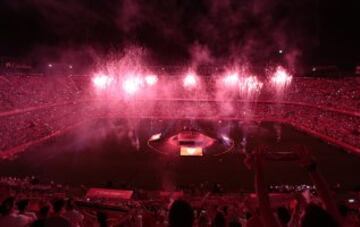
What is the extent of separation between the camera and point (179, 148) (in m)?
26.4

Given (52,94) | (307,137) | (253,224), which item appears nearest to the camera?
(253,224)

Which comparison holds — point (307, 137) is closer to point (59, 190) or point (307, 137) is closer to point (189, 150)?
point (189, 150)

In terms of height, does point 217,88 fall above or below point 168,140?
above

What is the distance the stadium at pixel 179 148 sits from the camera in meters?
5.51

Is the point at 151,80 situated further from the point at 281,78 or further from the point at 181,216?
the point at 181,216

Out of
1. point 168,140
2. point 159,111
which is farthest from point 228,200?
point 159,111

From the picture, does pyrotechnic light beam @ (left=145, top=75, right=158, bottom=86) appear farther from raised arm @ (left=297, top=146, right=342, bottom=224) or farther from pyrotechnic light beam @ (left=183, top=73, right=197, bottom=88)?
raised arm @ (left=297, top=146, right=342, bottom=224)

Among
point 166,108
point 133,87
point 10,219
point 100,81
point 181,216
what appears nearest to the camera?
point 181,216

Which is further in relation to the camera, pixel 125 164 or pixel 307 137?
pixel 307 137

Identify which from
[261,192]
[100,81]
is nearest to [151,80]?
[100,81]

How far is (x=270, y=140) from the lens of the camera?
2862cm

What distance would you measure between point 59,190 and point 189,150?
37.2 ft

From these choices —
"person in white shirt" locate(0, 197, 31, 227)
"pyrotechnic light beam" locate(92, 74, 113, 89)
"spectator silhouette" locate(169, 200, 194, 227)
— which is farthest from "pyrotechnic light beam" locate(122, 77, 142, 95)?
"spectator silhouette" locate(169, 200, 194, 227)

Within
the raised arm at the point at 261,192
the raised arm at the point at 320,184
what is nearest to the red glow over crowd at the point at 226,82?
the raised arm at the point at 320,184
